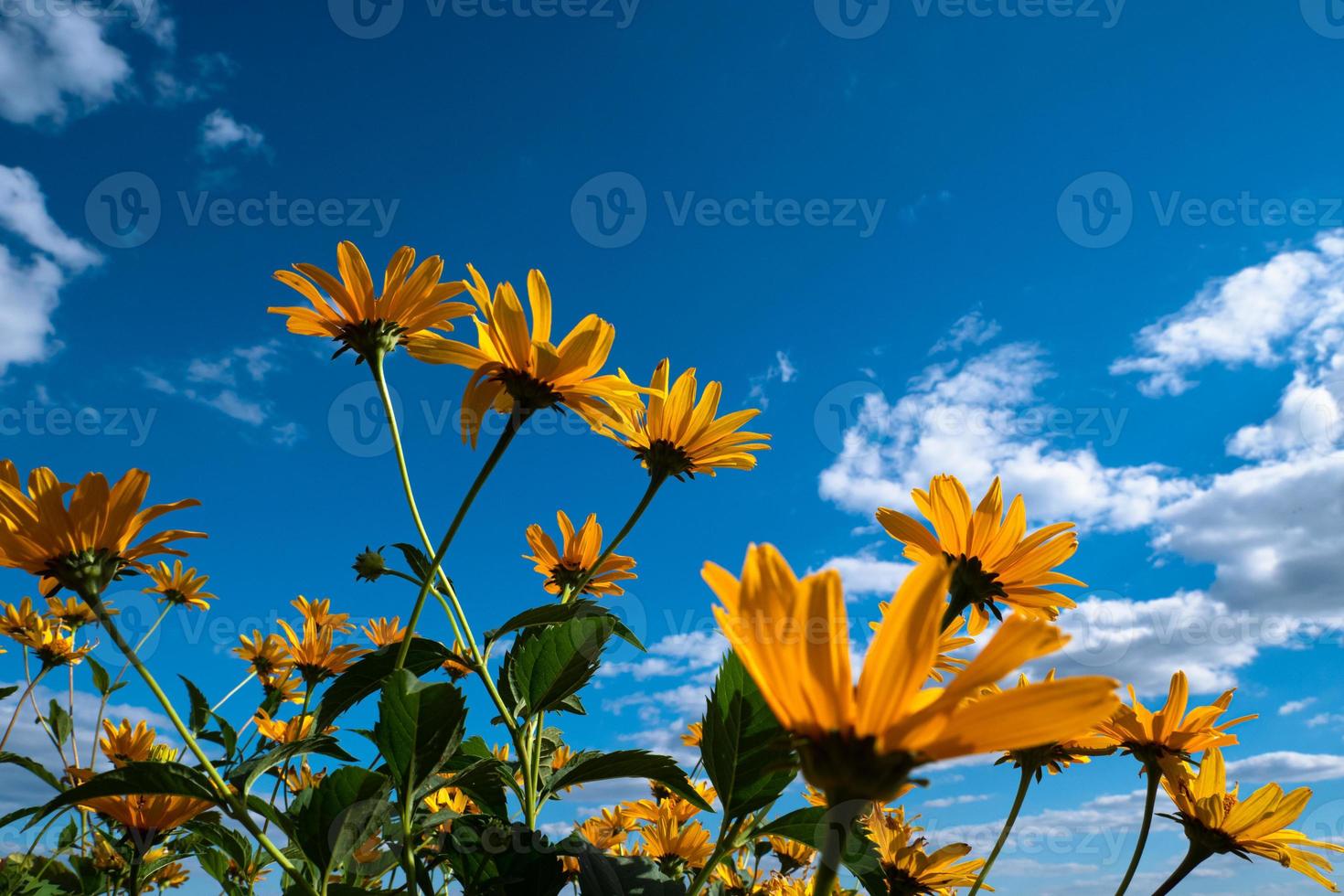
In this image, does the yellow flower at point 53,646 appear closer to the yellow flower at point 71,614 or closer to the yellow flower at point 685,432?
the yellow flower at point 71,614

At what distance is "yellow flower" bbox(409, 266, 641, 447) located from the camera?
142cm

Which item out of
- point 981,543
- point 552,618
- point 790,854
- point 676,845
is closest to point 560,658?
point 552,618

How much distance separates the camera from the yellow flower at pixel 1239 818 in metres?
1.70

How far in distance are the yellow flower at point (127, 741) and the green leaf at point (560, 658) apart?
89.5 inches

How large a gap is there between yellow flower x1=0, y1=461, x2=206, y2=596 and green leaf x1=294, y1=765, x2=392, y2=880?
0.51m

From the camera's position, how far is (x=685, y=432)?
72.8 inches

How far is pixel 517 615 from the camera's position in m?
1.42

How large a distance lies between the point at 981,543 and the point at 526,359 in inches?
38.1

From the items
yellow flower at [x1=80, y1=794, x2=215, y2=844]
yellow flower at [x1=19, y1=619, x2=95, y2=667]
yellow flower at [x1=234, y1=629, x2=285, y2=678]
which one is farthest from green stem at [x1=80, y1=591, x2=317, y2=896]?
yellow flower at [x1=19, y1=619, x2=95, y2=667]

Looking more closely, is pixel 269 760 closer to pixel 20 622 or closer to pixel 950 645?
pixel 950 645

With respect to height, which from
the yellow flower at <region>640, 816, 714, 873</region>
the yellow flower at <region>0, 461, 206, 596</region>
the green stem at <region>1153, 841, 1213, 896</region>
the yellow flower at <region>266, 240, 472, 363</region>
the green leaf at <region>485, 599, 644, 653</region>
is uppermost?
the yellow flower at <region>266, 240, 472, 363</region>

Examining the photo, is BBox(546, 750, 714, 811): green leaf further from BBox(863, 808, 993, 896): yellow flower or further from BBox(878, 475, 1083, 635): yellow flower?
BBox(863, 808, 993, 896): yellow flower

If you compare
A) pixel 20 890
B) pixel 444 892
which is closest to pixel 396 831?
pixel 444 892

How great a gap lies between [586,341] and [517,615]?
529mm
